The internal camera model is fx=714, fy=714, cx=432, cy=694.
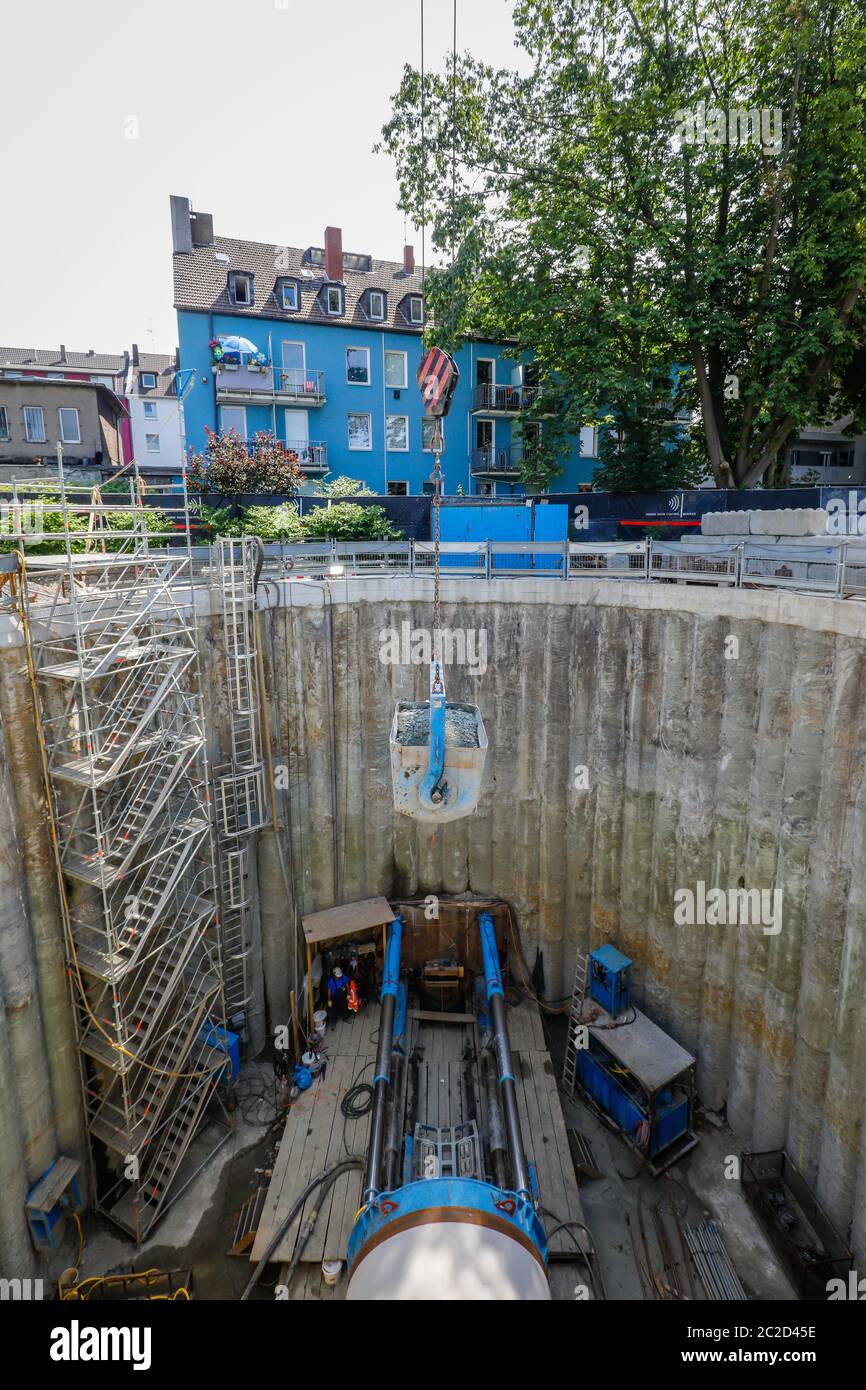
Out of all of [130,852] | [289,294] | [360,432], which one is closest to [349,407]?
[360,432]

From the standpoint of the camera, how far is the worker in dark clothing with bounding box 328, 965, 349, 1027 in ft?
46.4

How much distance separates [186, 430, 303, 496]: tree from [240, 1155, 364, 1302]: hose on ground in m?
17.8

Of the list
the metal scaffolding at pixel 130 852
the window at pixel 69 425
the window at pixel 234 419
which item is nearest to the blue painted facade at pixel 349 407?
the window at pixel 234 419

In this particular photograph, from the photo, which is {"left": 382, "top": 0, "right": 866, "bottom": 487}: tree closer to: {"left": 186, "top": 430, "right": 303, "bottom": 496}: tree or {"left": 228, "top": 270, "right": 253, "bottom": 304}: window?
{"left": 186, "top": 430, "right": 303, "bottom": 496}: tree

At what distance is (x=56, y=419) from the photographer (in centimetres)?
3319

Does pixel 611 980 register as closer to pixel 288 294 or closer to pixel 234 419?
pixel 234 419

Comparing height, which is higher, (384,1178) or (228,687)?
(228,687)

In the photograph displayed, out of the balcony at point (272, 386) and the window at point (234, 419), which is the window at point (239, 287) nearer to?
the balcony at point (272, 386)

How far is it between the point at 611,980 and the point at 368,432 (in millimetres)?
25402

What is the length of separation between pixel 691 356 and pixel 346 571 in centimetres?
1478

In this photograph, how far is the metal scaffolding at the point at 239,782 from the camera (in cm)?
1338

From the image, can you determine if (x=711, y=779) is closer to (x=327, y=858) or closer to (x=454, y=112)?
(x=327, y=858)

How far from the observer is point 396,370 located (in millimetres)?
31375

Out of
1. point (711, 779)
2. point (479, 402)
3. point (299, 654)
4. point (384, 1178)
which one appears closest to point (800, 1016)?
point (711, 779)
